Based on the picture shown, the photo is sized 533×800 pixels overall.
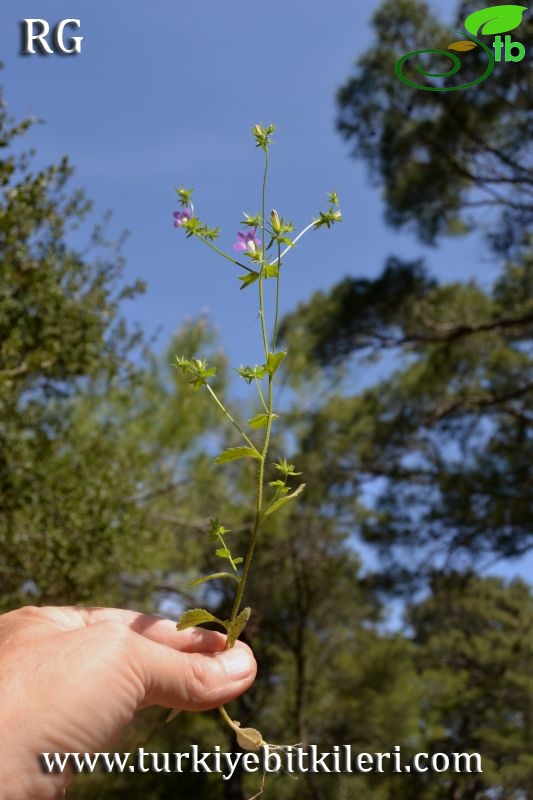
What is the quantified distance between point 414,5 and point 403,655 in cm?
833

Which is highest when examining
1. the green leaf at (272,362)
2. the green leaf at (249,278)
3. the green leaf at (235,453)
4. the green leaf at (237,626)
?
the green leaf at (249,278)

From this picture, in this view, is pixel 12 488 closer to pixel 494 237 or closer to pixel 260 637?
pixel 494 237

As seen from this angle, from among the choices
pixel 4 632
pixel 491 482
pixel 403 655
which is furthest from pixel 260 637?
pixel 4 632

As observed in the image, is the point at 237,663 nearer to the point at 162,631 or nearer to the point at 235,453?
the point at 162,631

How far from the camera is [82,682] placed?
A: 93 centimetres

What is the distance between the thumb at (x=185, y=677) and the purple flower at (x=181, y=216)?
608 millimetres

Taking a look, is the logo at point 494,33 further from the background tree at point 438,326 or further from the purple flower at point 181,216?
the purple flower at point 181,216

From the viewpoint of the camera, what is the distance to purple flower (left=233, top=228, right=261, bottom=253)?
3.98 feet

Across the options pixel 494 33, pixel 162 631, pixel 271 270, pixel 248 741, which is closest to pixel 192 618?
pixel 162 631

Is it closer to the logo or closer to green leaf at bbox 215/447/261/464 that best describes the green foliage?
the logo

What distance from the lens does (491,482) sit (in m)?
8.23

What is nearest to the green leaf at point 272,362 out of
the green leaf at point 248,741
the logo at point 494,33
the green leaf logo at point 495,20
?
the green leaf at point 248,741

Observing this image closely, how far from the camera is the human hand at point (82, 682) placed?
35.7 inches

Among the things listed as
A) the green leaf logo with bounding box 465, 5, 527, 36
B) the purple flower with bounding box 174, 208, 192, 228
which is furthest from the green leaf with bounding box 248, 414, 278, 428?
the green leaf logo with bounding box 465, 5, 527, 36
